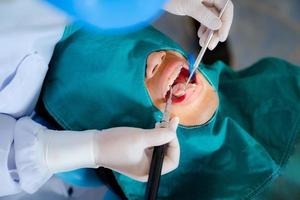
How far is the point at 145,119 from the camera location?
0.71m

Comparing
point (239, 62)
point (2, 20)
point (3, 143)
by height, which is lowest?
point (239, 62)

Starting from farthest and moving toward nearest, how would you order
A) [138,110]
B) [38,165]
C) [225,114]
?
[225,114] < [138,110] < [38,165]

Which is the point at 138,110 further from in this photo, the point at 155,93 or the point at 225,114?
the point at 225,114

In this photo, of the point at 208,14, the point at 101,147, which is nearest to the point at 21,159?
the point at 101,147

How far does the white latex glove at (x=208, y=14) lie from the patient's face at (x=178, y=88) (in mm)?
57

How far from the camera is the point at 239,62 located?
125 centimetres

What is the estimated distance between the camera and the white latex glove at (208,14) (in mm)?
687

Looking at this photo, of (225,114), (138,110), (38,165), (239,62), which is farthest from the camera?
(239,62)

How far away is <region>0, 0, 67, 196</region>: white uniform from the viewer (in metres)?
0.61

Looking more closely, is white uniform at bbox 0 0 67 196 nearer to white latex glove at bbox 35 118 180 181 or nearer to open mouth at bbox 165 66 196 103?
white latex glove at bbox 35 118 180 181

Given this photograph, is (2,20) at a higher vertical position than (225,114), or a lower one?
higher

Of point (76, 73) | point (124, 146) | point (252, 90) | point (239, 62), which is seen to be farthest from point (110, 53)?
point (239, 62)

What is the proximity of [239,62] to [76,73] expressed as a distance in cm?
65

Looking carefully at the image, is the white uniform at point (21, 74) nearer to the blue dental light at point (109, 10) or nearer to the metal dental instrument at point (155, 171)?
the blue dental light at point (109, 10)
